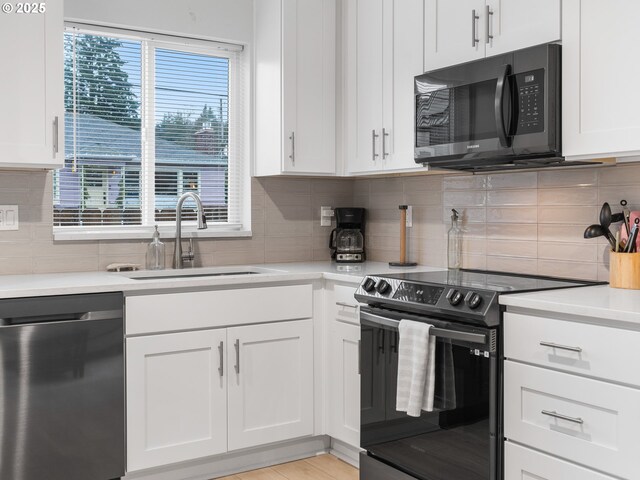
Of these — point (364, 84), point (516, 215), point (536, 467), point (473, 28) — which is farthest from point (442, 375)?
point (364, 84)

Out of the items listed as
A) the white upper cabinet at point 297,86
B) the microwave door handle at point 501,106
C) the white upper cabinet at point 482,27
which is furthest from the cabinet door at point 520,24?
the white upper cabinet at point 297,86

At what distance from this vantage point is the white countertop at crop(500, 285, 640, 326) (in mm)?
1964

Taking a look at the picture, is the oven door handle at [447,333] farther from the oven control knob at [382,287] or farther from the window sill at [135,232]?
the window sill at [135,232]

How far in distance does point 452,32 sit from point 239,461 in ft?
7.09

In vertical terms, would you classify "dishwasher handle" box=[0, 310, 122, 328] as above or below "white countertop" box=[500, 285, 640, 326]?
below

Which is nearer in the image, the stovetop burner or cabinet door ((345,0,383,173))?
the stovetop burner

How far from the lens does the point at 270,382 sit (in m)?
3.12

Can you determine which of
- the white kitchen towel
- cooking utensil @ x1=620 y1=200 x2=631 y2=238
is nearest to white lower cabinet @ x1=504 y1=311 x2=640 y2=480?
the white kitchen towel

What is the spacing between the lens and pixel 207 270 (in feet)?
11.5

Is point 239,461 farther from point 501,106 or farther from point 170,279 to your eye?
A: point 501,106

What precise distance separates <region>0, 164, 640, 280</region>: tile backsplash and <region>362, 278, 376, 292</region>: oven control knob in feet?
2.31

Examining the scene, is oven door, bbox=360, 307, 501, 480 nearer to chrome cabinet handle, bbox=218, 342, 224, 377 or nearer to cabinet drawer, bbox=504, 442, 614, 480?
cabinet drawer, bbox=504, 442, 614, 480

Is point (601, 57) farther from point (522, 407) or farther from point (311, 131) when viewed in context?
point (311, 131)

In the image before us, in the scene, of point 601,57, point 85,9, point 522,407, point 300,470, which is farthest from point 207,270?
point 601,57
